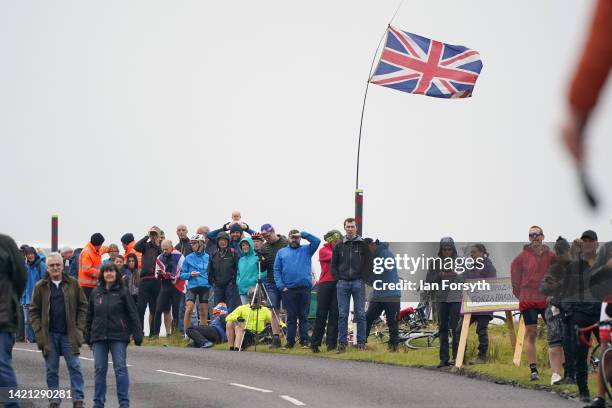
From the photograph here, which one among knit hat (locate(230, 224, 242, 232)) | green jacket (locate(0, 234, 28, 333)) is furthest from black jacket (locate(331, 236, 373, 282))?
green jacket (locate(0, 234, 28, 333))

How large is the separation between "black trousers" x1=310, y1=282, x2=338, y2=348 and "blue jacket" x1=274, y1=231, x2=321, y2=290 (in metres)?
Result: 0.35

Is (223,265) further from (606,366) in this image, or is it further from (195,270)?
(606,366)

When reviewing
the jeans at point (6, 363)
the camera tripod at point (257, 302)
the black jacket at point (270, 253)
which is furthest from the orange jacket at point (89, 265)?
the jeans at point (6, 363)

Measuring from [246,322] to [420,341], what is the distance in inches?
131

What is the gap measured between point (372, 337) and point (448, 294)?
18.0 ft

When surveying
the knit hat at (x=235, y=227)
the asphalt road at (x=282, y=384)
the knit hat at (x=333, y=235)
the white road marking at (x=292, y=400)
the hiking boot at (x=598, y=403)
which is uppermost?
the knit hat at (x=235, y=227)

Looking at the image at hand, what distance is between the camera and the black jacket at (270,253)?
882 inches

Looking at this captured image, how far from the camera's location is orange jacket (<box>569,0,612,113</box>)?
124cm

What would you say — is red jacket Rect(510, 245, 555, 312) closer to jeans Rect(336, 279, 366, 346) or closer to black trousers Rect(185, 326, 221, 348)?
jeans Rect(336, 279, 366, 346)

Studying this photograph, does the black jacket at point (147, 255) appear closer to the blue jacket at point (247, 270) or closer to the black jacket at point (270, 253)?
the blue jacket at point (247, 270)

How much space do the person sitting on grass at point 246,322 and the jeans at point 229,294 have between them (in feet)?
3.05

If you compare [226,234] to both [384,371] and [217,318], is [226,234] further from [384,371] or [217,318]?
[384,371]

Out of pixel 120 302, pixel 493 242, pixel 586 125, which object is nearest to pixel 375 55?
pixel 493 242

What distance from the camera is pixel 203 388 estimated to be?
15898mm
